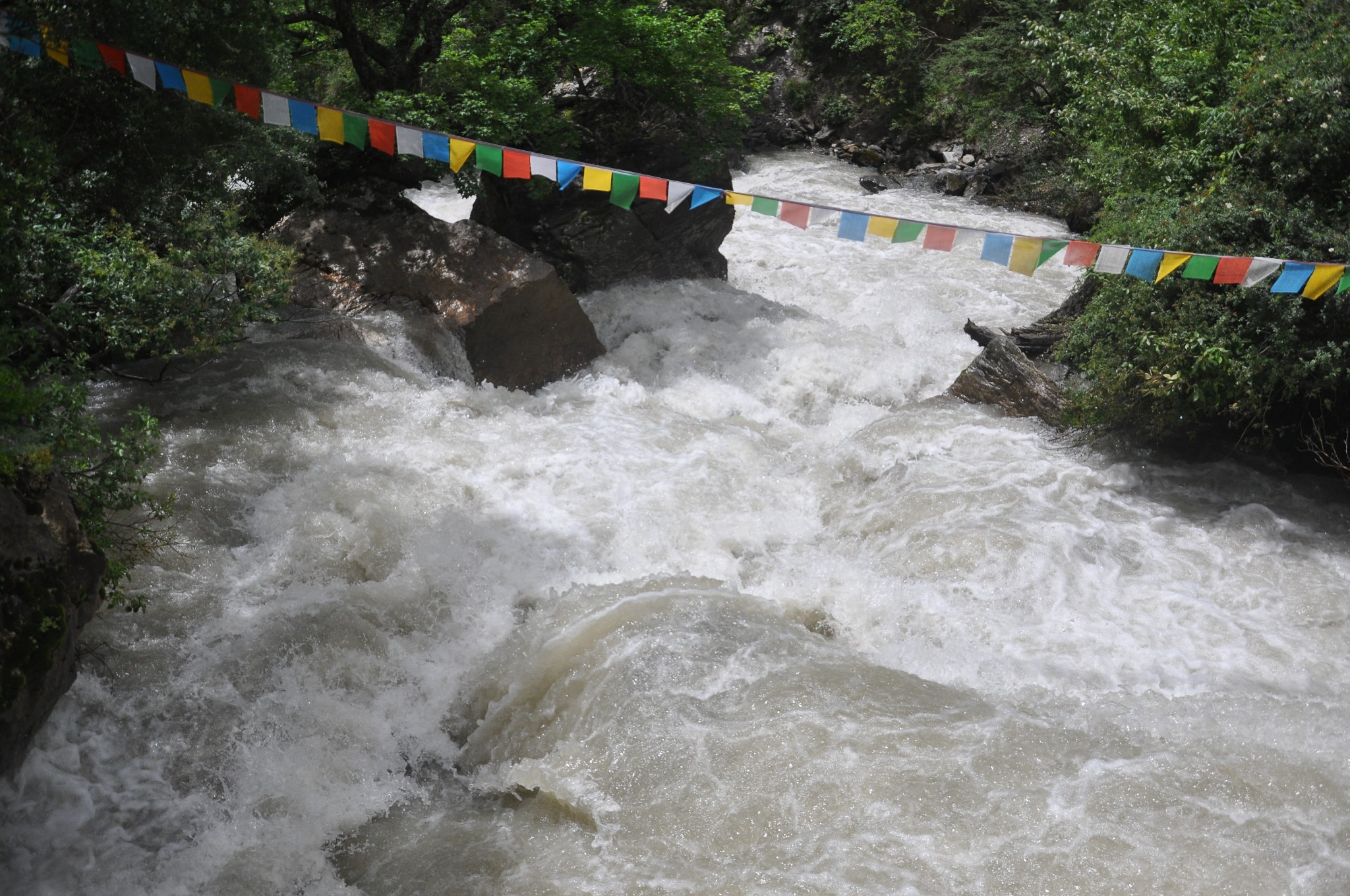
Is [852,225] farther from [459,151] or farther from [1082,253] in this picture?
[459,151]

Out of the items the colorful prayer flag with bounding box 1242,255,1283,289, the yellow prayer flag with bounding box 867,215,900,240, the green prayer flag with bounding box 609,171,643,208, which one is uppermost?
the colorful prayer flag with bounding box 1242,255,1283,289

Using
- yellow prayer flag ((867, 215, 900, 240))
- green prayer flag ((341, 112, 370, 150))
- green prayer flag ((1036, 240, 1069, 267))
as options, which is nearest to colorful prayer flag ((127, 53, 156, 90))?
green prayer flag ((341, 112, 370, 150))

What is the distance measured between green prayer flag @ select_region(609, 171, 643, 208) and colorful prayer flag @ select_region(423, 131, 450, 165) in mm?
1336

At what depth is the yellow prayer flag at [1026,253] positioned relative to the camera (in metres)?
6.63

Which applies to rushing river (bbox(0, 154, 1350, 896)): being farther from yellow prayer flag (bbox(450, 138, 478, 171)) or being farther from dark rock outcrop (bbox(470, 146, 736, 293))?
dark rock outcrop (bbox(470, 146, 736, 293))

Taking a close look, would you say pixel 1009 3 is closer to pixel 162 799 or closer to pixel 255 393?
pixel 255 393

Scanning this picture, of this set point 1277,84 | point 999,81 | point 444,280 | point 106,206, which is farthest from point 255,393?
point 999,81

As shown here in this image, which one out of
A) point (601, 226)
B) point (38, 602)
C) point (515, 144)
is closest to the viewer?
point (38, 602)

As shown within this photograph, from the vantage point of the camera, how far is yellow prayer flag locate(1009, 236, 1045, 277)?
261 inches

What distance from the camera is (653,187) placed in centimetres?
725

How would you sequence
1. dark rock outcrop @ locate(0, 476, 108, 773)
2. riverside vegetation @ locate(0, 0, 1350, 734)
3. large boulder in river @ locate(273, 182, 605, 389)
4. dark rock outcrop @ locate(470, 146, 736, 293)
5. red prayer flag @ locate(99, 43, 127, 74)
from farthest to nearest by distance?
1. dark rock outcrop @ locate(470, 146, 736, 293)
2. large boulder in river @ locate(273, 182, 605, 389)
3. red prayer flag @ locate(99, 43, 127, 74)
4. riverside vegetation @ locate(0, 0, 1350, 734)
5. dark rock outcrop @ locate(0, 476, 108, 773)

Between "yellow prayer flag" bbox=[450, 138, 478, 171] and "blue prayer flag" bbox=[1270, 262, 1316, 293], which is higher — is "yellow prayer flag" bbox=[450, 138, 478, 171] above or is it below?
below

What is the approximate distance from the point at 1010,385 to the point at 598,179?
4.63 m

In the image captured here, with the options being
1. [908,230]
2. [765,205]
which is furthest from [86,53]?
[908,230]
